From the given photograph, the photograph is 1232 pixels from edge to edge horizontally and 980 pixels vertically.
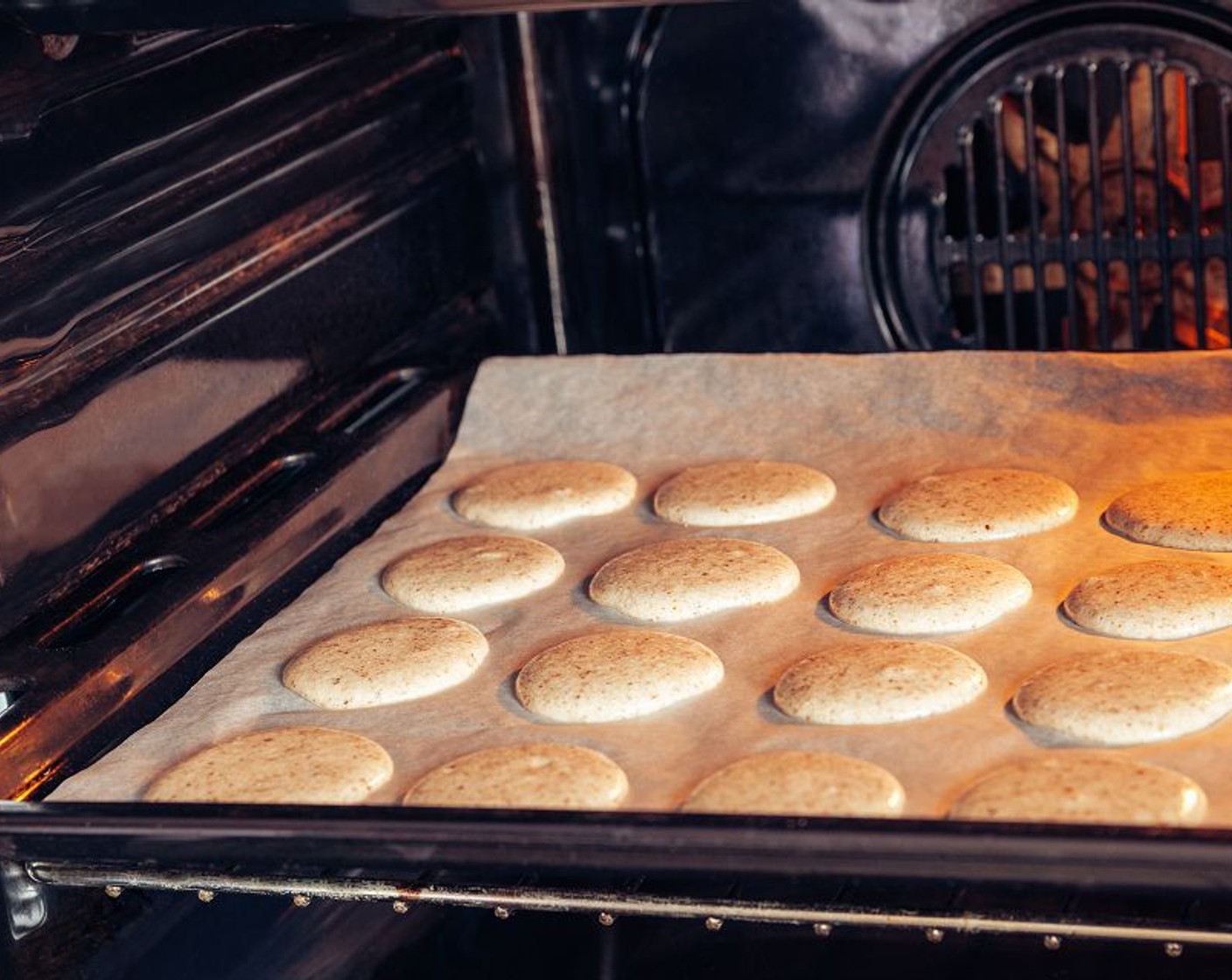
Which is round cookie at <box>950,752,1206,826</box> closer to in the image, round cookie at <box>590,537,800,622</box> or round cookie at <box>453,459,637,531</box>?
round cookie at <box>590,537,800,622</box>

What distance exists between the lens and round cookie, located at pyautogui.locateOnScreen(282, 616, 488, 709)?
1347 mm

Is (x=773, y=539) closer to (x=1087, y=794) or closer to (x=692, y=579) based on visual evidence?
(x=692, y=579)

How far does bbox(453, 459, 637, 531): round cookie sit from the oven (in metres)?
0.10

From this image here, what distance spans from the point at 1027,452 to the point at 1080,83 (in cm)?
36

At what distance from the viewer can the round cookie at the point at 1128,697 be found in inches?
46.2

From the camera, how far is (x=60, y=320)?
129 centimetres

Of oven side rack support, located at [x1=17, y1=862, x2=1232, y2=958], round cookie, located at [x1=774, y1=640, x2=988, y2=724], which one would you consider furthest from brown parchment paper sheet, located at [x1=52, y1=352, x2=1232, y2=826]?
oven side rack support, located at [x1=17, y1=862, x2=1232, y2=958]

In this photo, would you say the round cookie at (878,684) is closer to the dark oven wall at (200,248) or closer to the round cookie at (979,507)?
the round cookie at (979,507)

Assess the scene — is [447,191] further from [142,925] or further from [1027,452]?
[142,925]

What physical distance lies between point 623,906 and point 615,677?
1.13ft

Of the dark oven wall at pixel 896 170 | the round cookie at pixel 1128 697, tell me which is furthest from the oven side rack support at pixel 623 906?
the dark oven wall at pixel 896 170

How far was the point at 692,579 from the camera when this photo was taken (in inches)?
58.1

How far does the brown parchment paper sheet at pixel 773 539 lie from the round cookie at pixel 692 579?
2cm

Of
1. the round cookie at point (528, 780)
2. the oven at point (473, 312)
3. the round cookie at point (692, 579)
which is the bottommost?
the round cookie at point (528, 780)
